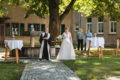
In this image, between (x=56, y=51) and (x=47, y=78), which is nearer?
(x=47, y=78)

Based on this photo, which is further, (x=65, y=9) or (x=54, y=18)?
(x=65, y=9)

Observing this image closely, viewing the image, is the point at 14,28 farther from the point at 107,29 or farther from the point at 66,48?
the point at 66,48

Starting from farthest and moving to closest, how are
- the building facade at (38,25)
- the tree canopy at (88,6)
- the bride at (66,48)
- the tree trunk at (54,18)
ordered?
the building facade at (38,25)
the tree canopy at (88,6)
the tree trunk at (54,18)
the bride at (66,48)

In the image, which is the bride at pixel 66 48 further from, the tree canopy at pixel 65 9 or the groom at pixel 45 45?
the tree canopy at pixel 65 9

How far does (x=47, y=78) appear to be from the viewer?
14.9 meters

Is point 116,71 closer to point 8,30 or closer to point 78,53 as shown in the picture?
point 78,53

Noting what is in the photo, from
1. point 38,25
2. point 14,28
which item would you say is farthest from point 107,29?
point 14,28

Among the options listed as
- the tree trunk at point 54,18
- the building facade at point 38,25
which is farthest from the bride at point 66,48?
the building facade at point 38,25

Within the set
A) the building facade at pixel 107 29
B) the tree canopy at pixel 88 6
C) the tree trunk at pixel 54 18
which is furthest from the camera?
the building facade at pixel 107 29

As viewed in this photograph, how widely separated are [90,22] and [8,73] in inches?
1676

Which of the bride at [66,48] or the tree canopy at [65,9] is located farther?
the tree canopy at [65,9]

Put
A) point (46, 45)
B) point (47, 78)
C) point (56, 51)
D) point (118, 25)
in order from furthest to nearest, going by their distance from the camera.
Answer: point (118, 25), point (56, 51), point (46, 45), point (47, 78)

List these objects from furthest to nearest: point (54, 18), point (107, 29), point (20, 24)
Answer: point (20, 24) → point (107, 29) → point (54, 18)

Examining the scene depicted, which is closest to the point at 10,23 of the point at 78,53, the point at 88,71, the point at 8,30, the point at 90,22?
the point at 8,30
